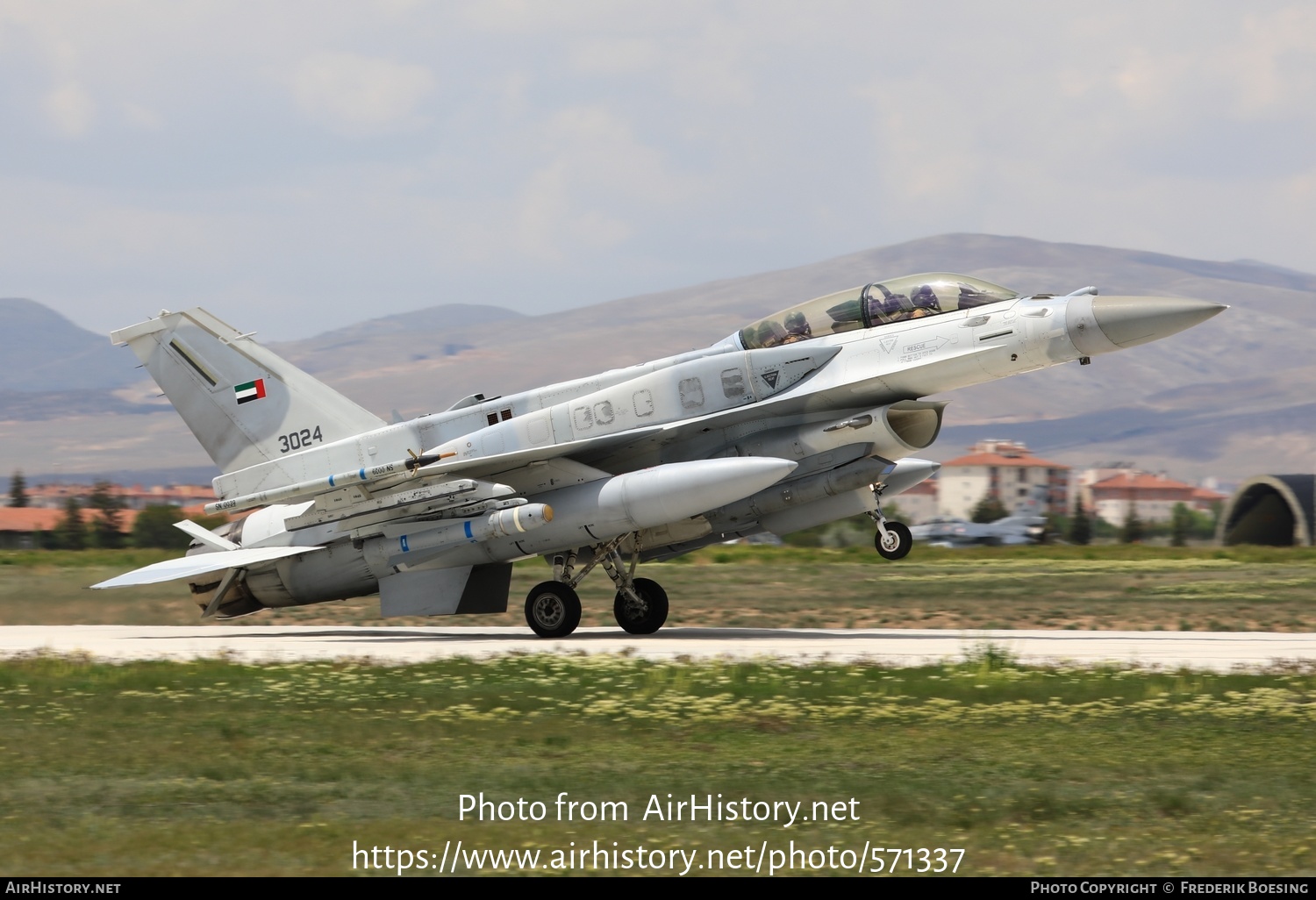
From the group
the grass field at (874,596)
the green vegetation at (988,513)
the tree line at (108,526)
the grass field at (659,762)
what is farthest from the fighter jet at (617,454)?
the green vegetation at (988,513)

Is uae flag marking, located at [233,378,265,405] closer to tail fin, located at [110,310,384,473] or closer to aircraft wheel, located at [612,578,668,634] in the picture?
tail fin, located at [110,310,384,473]

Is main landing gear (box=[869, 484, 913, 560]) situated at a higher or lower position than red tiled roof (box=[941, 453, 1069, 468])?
lower

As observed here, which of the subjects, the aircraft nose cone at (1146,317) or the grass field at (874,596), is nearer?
the aircraft nose cone at (1146,317)

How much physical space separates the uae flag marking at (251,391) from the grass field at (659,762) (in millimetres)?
5565

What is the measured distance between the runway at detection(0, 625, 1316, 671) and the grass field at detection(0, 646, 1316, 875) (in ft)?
3.89

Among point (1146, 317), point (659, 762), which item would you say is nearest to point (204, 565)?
point (659, 762)

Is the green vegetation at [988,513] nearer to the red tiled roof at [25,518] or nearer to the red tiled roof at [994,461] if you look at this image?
the red tiled roof at [25,518]

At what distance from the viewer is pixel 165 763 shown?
9172mm

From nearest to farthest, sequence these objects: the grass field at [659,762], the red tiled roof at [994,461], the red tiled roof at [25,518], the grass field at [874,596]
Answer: the grass field at [659,762] < the grass field at [874,596] < the red tiled roof at [25,518] < the red tiled roof at [994,461]

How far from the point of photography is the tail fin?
1834cm

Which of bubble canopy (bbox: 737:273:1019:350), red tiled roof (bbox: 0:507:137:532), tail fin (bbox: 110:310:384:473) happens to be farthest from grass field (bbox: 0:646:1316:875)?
red tiled roof (bbox: 0:507:137:532)

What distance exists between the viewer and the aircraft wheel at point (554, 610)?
16.8m

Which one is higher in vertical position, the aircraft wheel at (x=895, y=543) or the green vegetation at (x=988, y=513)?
the green vegetation at (x=988, y=513)
